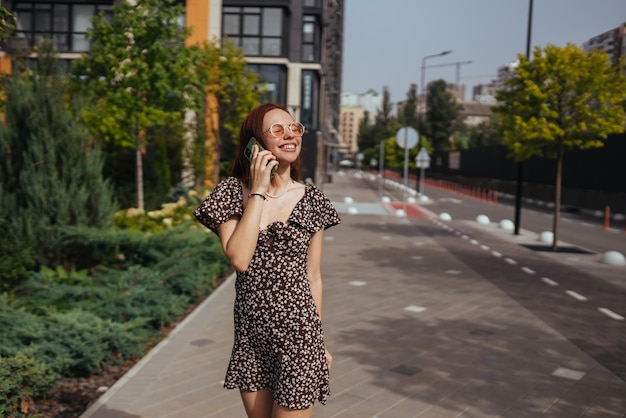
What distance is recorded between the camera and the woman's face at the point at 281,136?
2756 millimetres

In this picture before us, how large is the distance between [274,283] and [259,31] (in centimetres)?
3429

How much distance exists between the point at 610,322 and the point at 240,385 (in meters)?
6.97

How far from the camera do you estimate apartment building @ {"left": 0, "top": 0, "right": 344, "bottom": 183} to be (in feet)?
102

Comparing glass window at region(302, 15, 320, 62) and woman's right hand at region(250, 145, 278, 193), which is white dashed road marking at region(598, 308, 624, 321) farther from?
glass window at region(302, 15, 320, 62)

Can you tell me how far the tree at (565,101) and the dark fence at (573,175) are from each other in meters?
11.1

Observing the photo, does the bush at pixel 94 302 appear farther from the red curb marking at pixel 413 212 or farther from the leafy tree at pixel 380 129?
the leafy tree at pixel 380 129

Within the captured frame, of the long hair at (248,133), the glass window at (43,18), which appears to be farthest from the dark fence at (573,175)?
the long hair at (248,133)

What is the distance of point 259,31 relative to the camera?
116 ft

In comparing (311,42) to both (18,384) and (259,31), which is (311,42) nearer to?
(259,31)

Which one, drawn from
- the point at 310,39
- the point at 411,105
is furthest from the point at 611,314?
the point at 411,105

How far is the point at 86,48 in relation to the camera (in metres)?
32.9

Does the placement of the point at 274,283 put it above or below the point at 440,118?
below

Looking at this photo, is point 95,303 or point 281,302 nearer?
point 281,302

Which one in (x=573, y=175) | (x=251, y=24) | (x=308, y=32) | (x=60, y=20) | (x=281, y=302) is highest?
(x=308, y=32)
